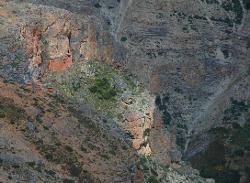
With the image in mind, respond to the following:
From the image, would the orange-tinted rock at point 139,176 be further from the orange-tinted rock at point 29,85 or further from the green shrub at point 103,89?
the orange-tinted rock at point 29,85

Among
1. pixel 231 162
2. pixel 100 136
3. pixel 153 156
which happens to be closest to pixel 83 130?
pixel 100 136

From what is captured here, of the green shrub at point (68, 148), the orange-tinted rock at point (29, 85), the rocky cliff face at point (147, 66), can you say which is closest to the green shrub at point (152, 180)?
the rocky cliff face at point (147, 66)

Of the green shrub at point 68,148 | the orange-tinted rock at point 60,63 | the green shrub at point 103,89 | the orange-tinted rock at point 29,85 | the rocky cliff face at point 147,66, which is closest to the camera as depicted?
the green shrub at point 68,148

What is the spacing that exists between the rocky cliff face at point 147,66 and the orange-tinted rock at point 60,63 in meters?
0.11

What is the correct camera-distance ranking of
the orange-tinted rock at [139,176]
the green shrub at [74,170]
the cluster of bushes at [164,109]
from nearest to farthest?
the green shrub at [74,170] → the orange-tinted rock at [139,176] → the cluster of bushes at [164,109]

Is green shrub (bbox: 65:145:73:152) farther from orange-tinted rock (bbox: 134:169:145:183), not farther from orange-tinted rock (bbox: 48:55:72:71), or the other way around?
orange-tinted rock (bbox: 48:55:72:71)

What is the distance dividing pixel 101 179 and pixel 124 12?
31.1m

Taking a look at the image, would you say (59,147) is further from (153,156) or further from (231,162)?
(231,162)

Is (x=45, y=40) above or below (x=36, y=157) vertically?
above

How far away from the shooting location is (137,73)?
93.3 meters

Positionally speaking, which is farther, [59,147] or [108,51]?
[108,51]

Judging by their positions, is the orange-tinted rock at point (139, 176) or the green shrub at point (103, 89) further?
the green shrub at point (103, 89)

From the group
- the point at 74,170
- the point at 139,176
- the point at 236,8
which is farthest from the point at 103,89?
the point at 236,8

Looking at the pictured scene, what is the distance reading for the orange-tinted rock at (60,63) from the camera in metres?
83.8
